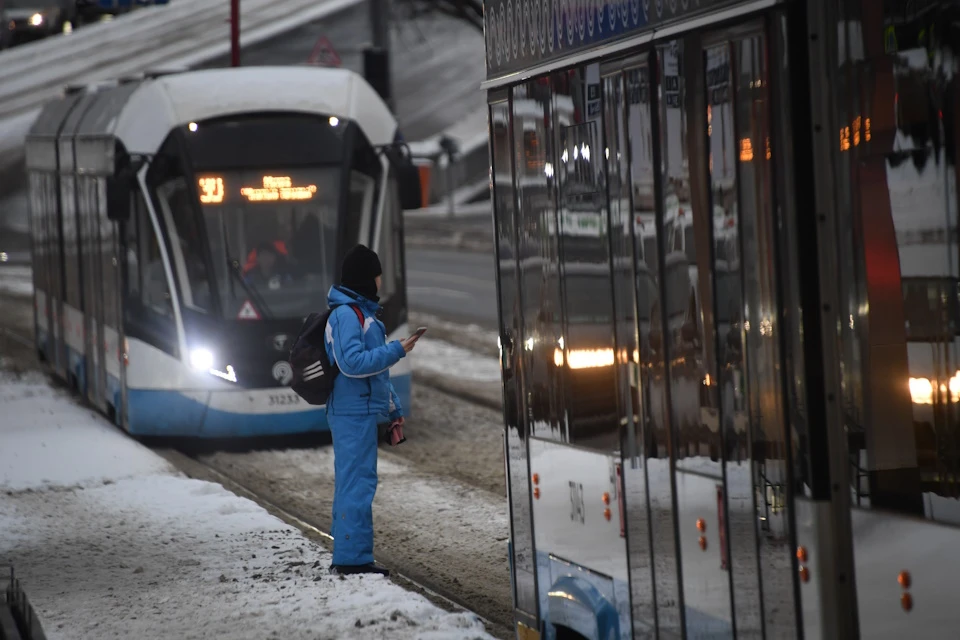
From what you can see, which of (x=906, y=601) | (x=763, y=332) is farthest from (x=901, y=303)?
(x=906, y=601)

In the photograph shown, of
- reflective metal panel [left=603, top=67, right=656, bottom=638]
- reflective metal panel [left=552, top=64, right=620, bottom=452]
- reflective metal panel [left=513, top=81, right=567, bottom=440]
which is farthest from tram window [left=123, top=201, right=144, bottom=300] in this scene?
reflective metal panel [left=603, top=67, right=656, bottom=638]

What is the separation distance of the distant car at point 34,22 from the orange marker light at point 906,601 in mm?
67616

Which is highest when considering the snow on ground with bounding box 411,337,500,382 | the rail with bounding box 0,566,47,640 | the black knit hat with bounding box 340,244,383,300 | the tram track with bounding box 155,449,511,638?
the black knit hat with bounding box 340,244,383,300

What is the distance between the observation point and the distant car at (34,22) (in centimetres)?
6869

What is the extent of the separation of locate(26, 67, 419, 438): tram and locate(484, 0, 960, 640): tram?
8.90m

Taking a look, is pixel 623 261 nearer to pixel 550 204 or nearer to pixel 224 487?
pixel 550 204

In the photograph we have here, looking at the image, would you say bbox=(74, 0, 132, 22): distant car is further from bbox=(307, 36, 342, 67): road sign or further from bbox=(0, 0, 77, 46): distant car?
bbox=(0, 0, 77, 46): distant car

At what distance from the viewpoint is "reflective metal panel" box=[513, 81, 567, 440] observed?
17.3 feet

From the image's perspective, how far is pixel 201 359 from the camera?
14.0 meters

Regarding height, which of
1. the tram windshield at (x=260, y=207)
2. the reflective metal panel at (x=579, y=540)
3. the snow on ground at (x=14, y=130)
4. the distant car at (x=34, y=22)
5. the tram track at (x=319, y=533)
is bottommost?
the tram track at (x=319, y=533)

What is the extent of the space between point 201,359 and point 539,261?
8958 mm

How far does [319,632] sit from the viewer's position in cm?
752

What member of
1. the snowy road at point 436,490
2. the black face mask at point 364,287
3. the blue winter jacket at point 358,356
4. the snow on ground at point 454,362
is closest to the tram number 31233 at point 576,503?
the snowy road at point 436,490

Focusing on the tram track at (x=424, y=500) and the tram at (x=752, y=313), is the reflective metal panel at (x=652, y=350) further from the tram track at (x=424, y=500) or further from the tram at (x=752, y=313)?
the tram track at (x=424, y=500)
